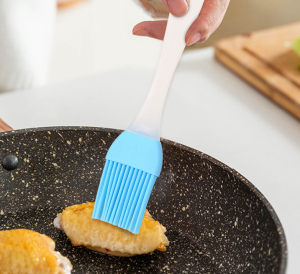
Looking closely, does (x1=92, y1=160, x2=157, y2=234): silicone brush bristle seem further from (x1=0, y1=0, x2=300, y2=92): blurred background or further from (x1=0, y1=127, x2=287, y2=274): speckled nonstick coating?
(x1=0, y1=0, x2=300, y2=92): blurred background

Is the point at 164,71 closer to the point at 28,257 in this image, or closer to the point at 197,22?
the point at 197,22

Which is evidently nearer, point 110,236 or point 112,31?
point 110,236

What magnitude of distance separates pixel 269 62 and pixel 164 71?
68 centimetres

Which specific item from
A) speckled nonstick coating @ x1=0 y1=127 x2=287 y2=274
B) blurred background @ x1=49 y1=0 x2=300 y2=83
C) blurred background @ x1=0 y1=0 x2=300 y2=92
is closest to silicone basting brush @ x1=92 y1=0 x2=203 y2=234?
speckled nonstick coating @ x1=0 y1=127 x2=287 y2=274

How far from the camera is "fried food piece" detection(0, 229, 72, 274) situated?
617 millimetres

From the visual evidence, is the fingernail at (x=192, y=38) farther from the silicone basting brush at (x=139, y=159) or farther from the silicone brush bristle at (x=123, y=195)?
the silicone brush bristle at (x=123, y=195)

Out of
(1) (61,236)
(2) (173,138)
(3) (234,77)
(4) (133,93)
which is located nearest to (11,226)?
(1) (61,236)

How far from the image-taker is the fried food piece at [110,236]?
681 mm

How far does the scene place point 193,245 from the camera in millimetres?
732

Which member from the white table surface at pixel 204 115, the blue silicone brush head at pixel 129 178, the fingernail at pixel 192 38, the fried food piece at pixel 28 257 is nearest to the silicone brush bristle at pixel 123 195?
the blue silicone brush head at pixel 129 178

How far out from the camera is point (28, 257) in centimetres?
62

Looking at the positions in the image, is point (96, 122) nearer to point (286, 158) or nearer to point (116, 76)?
point (116, 76)

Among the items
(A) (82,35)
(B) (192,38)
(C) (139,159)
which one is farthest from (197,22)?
(A) (82,35)

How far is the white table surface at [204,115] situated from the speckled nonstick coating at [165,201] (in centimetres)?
19
